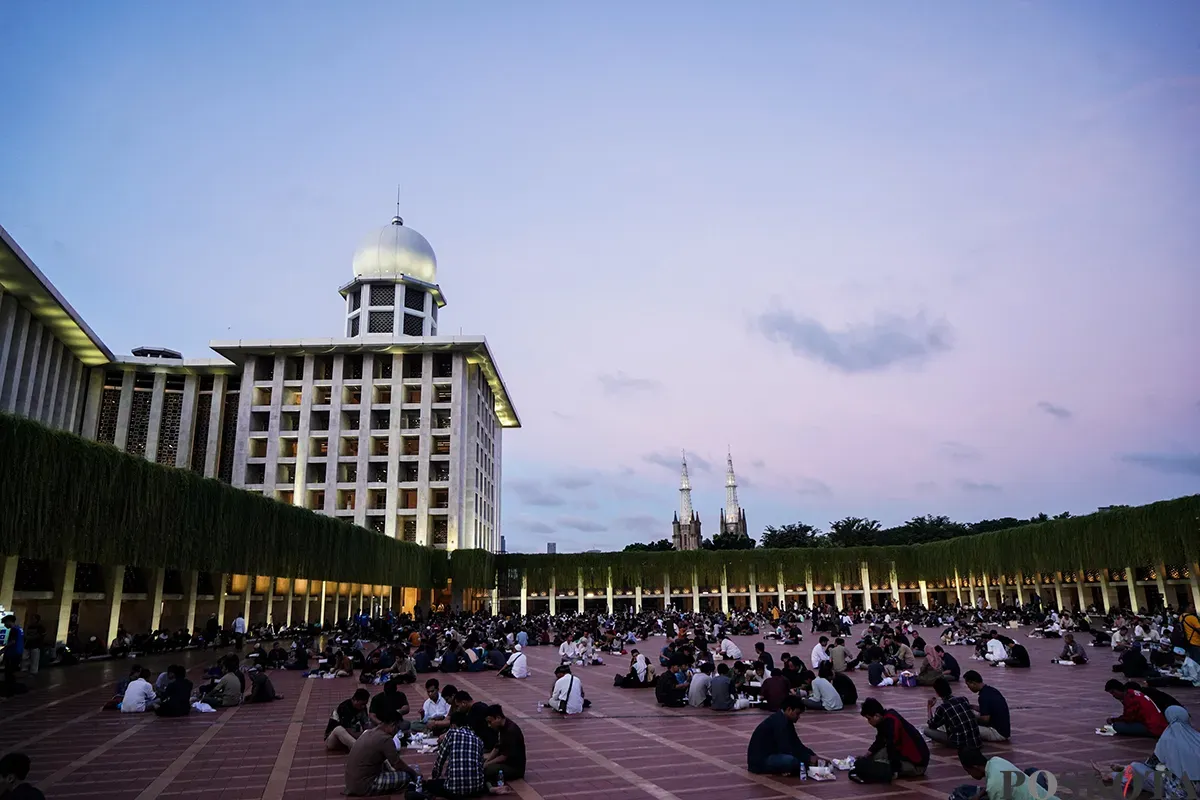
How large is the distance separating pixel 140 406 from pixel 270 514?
41.0 metres

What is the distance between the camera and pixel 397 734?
10.0m

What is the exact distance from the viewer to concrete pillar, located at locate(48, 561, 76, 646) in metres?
21.6

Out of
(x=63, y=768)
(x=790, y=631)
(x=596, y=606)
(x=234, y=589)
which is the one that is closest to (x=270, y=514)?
(x=234, y=589)

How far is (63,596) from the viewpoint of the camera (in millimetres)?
21625

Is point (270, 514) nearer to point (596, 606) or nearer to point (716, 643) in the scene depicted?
point (716, 643)

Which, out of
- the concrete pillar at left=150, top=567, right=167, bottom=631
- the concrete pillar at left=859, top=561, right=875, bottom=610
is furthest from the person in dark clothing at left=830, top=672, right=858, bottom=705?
the concrete pillar at left=859, top=561, right=875, bottom=610

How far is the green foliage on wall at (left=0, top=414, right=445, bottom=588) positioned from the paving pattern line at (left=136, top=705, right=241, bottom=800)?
9394 millimetres

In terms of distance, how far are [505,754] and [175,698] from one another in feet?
24.3

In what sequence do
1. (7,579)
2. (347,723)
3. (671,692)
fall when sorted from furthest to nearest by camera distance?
(7,579) < (671,692) < (347,723)

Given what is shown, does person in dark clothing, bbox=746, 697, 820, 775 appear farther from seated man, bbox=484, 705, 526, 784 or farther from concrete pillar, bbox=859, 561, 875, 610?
concrete pillar, bbox=859, 561, 875, 610

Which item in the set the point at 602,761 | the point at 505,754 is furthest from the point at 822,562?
the point at 505,754

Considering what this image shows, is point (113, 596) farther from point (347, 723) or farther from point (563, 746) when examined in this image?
point (563, 746)

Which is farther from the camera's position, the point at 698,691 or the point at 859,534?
the point at 859,534

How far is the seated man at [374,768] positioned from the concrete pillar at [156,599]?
21707 millimetres
